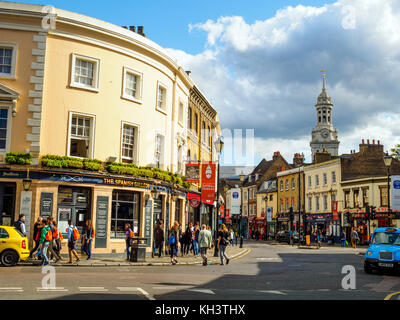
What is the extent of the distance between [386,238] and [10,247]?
14.6 m

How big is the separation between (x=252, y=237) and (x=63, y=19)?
5909 cm

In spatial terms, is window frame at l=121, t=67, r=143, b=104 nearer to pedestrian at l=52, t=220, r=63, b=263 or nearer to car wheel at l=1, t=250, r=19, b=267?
pedestrian at l=52, t=220, r=63, b=263

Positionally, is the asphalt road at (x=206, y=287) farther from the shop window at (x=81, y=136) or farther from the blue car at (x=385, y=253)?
the shop window at (x=81, y=136)

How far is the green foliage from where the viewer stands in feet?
70.2

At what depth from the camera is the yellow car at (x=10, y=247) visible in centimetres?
1788

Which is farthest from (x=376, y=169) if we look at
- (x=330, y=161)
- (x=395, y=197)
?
(x=395, y=197)

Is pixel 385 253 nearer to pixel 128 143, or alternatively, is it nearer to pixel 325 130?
pixel 128 143

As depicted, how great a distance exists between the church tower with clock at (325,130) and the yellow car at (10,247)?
403ft

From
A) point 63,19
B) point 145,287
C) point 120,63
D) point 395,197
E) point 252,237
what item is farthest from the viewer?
point 252,237

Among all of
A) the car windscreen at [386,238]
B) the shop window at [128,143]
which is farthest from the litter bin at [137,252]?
the car windscreen at [386,238]

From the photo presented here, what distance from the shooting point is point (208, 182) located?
2875 centimetres

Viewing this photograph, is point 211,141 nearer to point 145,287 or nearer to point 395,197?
point 395,197

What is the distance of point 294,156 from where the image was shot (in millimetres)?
81188

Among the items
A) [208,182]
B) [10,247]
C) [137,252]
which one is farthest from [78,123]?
[208,182]
